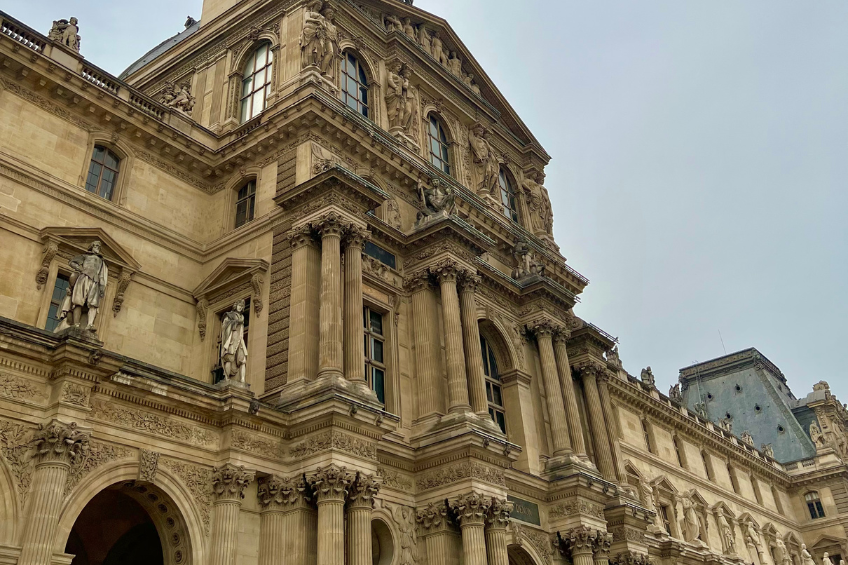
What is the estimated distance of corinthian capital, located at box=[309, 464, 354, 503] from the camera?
1841 cm

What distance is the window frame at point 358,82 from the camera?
28.5 m

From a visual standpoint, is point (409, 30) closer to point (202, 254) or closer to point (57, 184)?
point (202, 254)

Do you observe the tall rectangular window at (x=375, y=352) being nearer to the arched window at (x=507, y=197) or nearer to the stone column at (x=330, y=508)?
the stone column at (x=330, y=508)

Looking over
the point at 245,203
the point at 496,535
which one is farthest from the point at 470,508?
the point at 245,203

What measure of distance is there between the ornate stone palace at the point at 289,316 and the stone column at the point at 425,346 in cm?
8

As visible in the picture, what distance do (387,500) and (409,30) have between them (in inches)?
827

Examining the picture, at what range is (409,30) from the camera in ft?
111

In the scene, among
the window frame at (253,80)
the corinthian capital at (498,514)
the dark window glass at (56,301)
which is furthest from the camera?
the window frame at (253,80)

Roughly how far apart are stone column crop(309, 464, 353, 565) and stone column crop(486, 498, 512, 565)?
5418mm

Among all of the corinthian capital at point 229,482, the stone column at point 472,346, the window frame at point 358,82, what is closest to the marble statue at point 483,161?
the window frame at point 358,82

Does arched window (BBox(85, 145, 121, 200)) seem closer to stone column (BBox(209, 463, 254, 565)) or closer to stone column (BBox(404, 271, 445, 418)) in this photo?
stone column (BBox(404, 271, 445, 418))

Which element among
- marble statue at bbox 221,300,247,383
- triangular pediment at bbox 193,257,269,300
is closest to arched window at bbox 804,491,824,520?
triangular pediment at bbox 193,257,269,300

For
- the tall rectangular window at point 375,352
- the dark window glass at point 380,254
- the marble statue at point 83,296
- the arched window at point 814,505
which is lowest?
the marble statue at point 83,296

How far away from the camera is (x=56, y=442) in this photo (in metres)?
14.8
